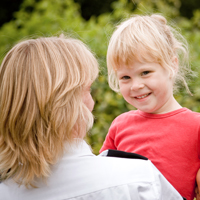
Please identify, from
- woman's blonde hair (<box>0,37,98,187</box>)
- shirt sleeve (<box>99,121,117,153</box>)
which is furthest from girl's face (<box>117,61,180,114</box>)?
woman's blonde hair (<box>0,37,98,187</box>)

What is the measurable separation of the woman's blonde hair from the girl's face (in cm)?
56

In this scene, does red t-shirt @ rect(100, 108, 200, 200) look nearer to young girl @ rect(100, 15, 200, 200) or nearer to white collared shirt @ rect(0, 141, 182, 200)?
young girl @ rect(100, 15, 200, 200)

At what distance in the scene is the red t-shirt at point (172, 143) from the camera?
2.01m

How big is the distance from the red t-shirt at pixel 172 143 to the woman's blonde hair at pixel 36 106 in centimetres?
68

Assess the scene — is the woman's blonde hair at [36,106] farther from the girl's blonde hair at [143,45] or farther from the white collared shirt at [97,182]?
the girl's blonde hair at [143,45]

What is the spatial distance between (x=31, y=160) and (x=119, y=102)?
2.40 meters

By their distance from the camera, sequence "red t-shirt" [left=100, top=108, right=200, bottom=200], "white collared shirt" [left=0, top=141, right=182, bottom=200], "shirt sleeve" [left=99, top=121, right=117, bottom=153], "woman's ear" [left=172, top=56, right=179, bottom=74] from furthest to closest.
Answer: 1. "shirt sleeve" [left=99, top=121, right=117, bottom=153]
2. "woman's ear" [left=172, top=56, right=179, bottom=74]
3. "red t-shirt" [left=100, top=108, right=200, bottom=200]
4. "white collared shirt" [left=0, top=141, right=182, bottom=200]

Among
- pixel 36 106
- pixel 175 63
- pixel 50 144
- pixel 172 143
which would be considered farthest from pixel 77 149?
pixel 175 63

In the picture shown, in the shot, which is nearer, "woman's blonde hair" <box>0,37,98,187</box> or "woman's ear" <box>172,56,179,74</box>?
"woman's blonde hair" <box>0,37,98,187</box>

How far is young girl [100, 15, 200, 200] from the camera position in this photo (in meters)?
2.02

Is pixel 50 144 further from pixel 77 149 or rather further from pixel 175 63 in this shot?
pixel 175 63

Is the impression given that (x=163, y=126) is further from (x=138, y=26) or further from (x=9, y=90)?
(x=9, y=90)

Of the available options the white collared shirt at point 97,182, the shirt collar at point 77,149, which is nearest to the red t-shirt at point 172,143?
the white collared shirt at point 97,182

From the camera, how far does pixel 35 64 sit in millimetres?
1595
